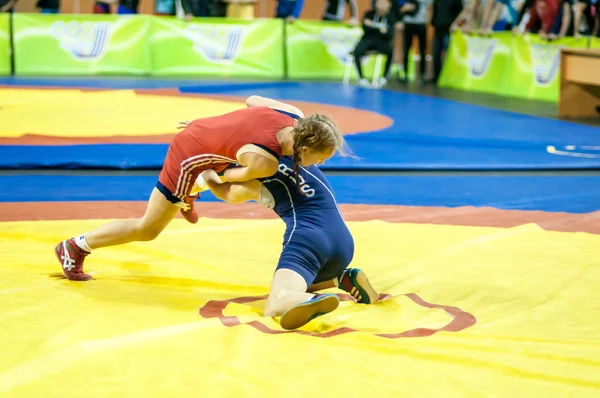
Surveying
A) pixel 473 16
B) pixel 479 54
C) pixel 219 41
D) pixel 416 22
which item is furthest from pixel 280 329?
pixel 416 22

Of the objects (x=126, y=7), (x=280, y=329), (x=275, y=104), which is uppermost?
(x=275, y=104)

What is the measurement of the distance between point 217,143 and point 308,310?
845mm

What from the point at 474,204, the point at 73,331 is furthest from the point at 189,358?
the point at 474,204

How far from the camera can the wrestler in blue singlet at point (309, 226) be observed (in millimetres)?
3361

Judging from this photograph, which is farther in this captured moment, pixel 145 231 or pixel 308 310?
pixel 145 231

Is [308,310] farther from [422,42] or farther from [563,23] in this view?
[422,42]

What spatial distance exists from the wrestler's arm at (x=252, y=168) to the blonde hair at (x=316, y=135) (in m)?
0.14

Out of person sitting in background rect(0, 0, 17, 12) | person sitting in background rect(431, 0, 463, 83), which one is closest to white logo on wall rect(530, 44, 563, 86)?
person sitting in background rect(431, 0, 463, 83)

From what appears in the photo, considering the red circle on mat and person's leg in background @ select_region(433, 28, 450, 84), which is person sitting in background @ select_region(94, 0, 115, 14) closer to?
person's leg in background @ select_region(433, 28, 450, 84)

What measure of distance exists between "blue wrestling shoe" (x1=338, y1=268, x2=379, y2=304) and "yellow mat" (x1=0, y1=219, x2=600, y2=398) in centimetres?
6

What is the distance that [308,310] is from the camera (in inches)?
117

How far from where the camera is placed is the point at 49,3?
1589 centimetres

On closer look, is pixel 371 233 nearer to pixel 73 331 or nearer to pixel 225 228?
pixel 225 228

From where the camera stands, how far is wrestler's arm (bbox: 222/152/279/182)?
10.9ft
